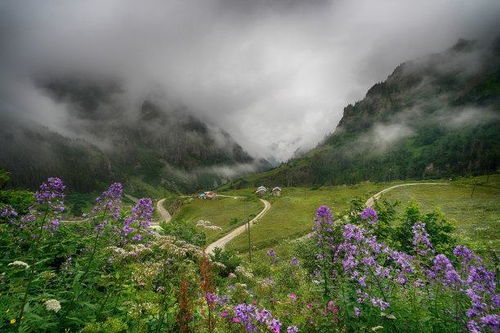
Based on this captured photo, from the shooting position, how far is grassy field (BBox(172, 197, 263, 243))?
70.4 metres

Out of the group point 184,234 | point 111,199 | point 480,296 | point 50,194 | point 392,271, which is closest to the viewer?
point 480,296

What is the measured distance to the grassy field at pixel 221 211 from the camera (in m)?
70.4

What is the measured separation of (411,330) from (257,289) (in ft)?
15.4

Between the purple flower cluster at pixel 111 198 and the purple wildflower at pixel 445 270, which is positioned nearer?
the purple wildflower at pixel 445 270

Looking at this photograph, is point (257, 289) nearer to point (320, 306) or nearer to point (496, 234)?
point (320, 306)

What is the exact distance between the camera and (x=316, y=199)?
85438mm

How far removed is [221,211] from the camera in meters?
85.1

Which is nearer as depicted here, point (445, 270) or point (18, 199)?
point (445, 270)

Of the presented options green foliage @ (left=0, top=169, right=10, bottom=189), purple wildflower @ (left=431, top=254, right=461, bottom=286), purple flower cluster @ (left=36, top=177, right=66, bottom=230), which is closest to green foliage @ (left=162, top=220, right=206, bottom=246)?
green foliage @ (left=0, top=169, right=10, bottom=189)

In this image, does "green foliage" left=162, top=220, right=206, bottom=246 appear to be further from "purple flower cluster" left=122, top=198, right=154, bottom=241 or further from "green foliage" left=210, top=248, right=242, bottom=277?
"purple flower cluster" left=122, top=198, right=154, bottom=241

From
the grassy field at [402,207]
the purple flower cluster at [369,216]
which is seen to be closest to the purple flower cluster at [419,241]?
the purple flower cluster at [369,216]

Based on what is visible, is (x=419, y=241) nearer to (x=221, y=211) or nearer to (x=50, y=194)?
(x=50, y=194)

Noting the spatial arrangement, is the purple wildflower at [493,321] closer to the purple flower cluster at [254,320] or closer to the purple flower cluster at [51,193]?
the purple flower cluster at [254,320]

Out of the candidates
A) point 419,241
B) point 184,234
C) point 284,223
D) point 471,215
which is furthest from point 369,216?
point 284,223
